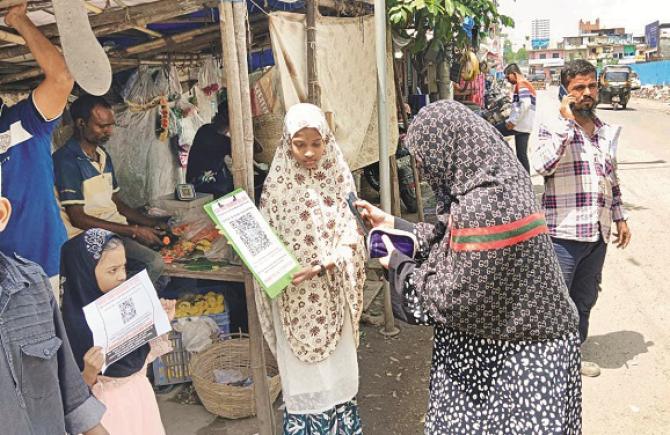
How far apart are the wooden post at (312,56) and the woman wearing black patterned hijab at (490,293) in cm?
172

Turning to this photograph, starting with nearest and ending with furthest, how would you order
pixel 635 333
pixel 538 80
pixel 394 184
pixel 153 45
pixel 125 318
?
pixel 125 318 → pixel 153 45 → pixel 635 333 → pixel 394 184 → pixel 538 80

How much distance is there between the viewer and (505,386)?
6.09 feet

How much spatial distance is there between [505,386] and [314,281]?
1.18 meters

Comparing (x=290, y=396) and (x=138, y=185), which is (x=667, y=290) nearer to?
(x=290, y=396)

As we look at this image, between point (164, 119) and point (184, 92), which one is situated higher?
point (184, 92)

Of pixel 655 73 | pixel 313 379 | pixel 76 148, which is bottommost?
pixel 313 379

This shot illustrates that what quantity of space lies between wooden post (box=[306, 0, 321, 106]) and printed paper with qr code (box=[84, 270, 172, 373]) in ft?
5.96

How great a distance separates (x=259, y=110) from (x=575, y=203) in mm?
2271

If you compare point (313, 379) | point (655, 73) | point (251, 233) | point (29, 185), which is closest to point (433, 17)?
point (251, 233)

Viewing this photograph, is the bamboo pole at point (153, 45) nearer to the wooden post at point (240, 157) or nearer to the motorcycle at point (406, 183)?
the wooden post at point (240, 157)

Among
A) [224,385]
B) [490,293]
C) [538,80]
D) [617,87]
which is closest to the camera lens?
[490,293]

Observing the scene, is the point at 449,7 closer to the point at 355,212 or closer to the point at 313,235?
the point at 355,212

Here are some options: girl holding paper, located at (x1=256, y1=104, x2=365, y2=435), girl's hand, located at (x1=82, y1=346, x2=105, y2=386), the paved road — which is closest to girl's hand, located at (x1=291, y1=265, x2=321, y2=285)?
girl holding paper, located at (x1=256, y1=104, x2=365, y2=435)

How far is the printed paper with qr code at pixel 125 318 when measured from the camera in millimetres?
2078
